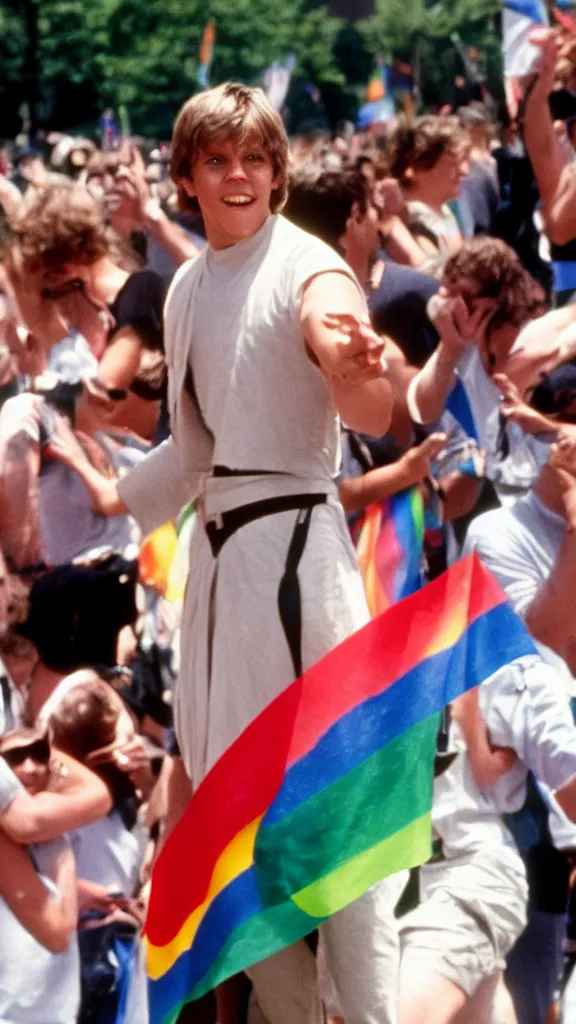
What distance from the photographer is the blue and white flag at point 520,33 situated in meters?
5.13

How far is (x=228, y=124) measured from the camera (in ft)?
9.28

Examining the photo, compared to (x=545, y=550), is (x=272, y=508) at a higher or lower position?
higher

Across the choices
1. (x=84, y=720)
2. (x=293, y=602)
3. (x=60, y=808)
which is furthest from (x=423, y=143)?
(x=293, y=602)

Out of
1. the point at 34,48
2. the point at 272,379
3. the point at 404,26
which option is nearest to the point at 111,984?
the point at 272,379

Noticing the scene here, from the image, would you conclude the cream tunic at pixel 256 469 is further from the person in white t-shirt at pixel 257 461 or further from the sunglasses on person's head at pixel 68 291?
the sunglasses on person's head at pixel 68 291

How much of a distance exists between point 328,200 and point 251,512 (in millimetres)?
1903

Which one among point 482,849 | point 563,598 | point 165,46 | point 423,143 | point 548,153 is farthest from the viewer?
point 165,46

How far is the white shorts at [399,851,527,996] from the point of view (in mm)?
3695

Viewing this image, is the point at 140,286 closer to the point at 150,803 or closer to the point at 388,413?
the point at 150,803

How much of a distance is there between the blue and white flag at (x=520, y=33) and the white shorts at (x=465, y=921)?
243cm

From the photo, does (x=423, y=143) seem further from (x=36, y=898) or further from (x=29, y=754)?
(x=36, y=898)

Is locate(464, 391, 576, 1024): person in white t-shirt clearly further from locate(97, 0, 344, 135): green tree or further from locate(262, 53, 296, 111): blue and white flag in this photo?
locate(97, 0, 344, 135): green tree

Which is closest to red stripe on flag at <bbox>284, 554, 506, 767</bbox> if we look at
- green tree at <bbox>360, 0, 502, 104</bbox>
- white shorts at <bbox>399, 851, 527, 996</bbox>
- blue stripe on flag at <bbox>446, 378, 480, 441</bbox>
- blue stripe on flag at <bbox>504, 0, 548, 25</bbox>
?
white shorts at <bbox>399, 851, 527, 996</bbox>

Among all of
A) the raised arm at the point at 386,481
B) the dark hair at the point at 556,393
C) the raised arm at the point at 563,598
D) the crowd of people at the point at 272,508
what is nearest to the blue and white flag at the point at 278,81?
the crowd of people at the point at 272,508
